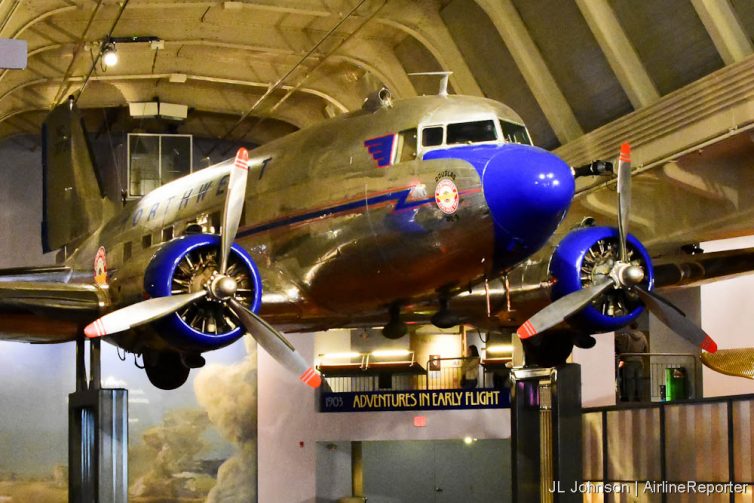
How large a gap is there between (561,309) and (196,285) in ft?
13.3

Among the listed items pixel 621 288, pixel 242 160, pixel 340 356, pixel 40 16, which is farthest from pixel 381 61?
pixel 621 288

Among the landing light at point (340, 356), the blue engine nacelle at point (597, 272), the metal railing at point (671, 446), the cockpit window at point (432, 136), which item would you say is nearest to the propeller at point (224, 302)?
the cockpit window at point (432, 136)

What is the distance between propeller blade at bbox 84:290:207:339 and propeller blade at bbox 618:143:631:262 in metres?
4.84

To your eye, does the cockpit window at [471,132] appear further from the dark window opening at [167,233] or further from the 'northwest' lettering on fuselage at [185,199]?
the dark window opening at [167,233]

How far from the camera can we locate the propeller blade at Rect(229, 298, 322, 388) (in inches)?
455

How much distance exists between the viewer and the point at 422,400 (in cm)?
2042

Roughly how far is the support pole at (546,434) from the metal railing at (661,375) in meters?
5.56

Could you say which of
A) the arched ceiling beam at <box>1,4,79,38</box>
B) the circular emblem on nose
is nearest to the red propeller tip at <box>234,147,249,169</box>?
the circular emblem on nose

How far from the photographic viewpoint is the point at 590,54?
61.4ft

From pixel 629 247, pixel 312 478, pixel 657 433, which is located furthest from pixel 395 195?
pixel 312 478

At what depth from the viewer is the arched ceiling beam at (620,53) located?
56.4 feet

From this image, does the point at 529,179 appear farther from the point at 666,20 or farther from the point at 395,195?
the point at 666,20

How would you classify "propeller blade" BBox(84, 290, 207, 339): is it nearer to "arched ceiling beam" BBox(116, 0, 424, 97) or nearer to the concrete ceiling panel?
the concrete ceiling panel

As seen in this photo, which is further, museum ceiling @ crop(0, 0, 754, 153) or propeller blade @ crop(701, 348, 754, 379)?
propeller blade @ crop(701, 348, 754, 379)
